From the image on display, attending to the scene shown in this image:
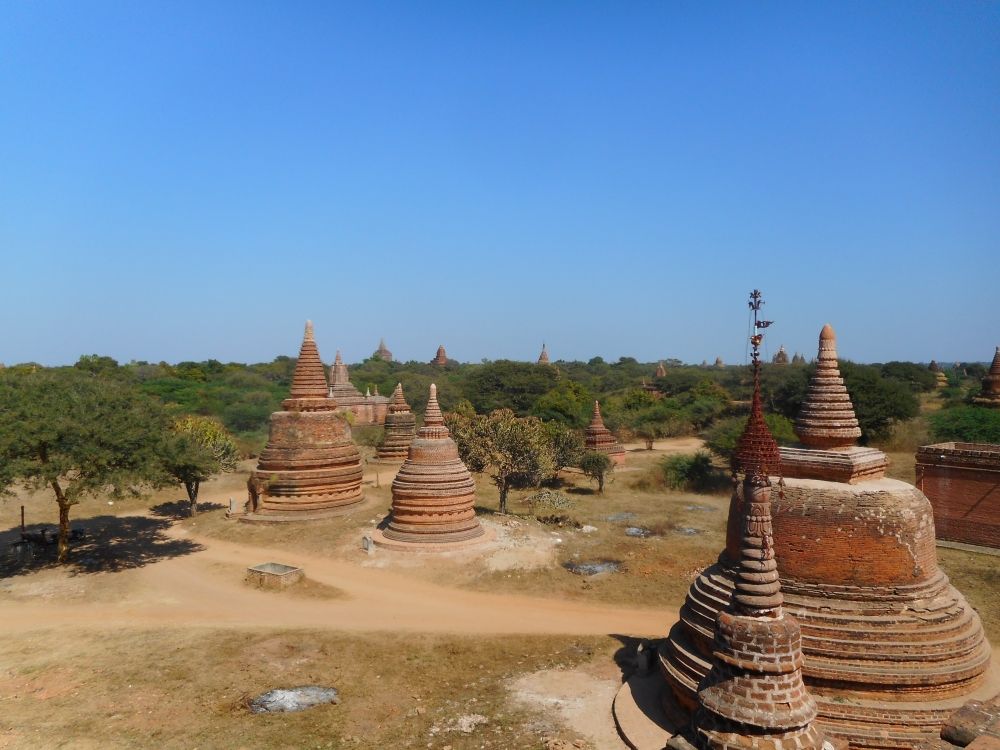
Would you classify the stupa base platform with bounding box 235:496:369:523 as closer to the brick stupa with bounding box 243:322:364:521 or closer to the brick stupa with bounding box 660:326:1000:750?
the brick stupa with bounding box 243:322:364:521

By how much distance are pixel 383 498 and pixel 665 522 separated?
1235 centimetres

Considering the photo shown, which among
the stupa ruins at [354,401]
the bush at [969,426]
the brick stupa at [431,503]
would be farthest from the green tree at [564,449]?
the stupa ruins at [354,401]

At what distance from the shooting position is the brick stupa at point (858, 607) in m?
9.86

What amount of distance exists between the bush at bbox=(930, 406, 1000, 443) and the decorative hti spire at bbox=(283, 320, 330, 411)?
28727 millimetres

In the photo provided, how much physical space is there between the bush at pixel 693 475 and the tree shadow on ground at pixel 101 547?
2209cm

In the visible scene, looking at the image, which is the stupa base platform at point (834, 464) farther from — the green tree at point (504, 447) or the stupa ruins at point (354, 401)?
the stupa ruins at point (354, 401)

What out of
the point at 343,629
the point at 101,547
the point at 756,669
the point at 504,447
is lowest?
the point at 343,629

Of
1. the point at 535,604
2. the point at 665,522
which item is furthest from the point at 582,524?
the point at 535,604

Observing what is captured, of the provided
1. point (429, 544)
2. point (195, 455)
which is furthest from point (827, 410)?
point (195, 455)

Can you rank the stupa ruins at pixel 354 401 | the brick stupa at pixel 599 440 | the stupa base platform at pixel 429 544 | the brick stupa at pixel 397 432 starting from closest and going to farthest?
1. the stupa base platform at pixel 429 544
2. the brick stupa at pixel 599 440
3. the brick stupa at pixel 397 432
4. the stupa ruins at pixel 354 401

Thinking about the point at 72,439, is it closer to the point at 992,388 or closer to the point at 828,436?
the point at 828,436

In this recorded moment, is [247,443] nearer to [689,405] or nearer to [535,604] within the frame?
[535,604]

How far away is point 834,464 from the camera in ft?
37.1

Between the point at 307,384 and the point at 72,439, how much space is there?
9.92 m
